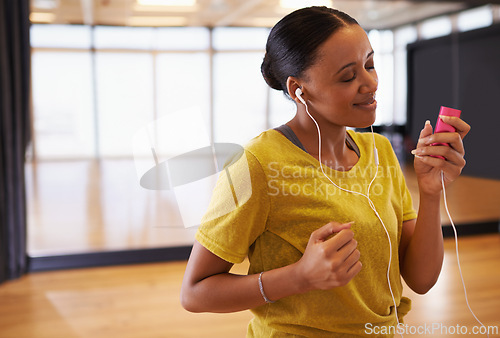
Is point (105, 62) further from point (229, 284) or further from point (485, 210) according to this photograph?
point (485, 210)

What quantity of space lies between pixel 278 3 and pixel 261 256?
3293 mm

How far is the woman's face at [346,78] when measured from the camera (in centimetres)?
88

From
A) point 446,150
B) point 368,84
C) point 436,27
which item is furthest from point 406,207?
point 436,27

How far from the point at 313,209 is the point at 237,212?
14 cm

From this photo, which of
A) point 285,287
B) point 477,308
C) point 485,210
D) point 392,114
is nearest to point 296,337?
→ point 285,287

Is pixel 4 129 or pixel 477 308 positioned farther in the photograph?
pixel 4 129

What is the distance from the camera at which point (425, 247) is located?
100 cm

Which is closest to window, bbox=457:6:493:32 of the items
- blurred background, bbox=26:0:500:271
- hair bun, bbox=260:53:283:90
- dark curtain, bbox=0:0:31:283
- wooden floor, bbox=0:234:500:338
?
blurred background, bbox=26:0:500:271

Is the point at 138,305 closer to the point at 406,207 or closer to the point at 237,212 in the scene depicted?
the point at 406,207

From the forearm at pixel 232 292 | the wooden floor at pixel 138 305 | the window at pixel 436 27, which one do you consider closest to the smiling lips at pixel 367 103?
the forearm at pixel 232 292

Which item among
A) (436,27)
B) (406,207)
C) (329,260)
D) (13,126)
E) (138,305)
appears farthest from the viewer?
(436,27)

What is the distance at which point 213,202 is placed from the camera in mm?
851

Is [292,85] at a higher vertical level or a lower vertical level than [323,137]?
higher

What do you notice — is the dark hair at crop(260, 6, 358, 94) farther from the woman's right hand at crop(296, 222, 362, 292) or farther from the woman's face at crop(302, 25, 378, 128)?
the woman's right hand at crop(296, 222, 362, 292)
